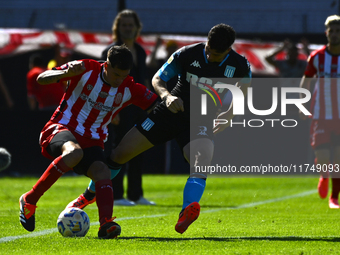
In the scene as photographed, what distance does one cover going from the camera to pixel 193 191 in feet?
17.0

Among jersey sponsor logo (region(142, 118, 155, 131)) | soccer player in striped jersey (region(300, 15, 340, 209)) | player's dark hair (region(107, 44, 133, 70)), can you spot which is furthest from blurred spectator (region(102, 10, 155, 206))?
player's dark hair (region(107, 44, 133, 70))

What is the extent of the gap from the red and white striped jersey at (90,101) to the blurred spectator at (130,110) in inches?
89.5

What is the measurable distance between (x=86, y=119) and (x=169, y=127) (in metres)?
0.74

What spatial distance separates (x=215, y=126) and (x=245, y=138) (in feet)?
22.1

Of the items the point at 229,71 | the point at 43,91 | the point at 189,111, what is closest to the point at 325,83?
the point at 229,71

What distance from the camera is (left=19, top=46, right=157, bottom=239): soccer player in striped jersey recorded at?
5.20 m

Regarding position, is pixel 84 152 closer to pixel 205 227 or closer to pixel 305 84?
pixel 205 227

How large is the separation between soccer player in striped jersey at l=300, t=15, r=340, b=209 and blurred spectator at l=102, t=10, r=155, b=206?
2.15 m

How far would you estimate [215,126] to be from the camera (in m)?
5.78

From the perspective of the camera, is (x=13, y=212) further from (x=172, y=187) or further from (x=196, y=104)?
(x=172, y=187)

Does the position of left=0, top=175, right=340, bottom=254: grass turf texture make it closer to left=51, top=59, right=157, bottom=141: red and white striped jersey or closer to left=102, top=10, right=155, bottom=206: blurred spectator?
left=102, top=10, right=155, bottom=206: blurred spectator

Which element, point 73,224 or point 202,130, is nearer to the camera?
point 73,224

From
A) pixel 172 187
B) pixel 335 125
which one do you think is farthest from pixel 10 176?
pixel 335 125

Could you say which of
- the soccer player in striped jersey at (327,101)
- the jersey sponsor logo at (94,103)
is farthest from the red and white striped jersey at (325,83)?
the jersey sponsor logo at (94,103)
